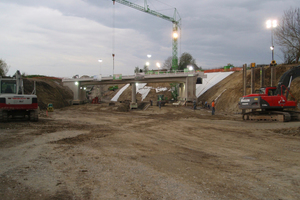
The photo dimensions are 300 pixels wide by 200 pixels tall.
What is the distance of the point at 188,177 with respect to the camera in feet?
18.3

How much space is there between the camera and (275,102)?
18953mm

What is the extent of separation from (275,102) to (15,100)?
21.7m

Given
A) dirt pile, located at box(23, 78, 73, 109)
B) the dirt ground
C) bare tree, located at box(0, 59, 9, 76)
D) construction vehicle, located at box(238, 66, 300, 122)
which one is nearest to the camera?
the dirt ground

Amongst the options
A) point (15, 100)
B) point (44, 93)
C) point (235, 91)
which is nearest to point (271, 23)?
point (235, 91)

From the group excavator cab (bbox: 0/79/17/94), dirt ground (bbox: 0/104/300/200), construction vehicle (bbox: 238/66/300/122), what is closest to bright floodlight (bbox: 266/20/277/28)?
construction vehicle (bbox: 238/66/300/122)

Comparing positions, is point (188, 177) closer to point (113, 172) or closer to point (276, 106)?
point (113, 172)

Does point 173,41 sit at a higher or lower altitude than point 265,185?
higher

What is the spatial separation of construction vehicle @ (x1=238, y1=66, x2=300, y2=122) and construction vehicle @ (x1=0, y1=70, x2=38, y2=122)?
18.4 meters

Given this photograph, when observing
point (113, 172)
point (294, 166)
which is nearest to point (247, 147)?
point (294, 166)

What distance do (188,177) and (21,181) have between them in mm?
4220

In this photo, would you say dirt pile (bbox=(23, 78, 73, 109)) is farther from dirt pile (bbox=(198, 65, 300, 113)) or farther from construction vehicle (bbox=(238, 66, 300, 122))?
construction vehicle (bbox=(238, 66, 300, 122))

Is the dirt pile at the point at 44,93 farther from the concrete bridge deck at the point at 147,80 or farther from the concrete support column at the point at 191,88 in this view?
the concrete support column at the point at 191,88

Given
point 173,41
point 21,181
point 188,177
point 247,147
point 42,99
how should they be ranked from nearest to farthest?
point 21,181, point 188,177, point 247,147, point 42,99, point 173,41

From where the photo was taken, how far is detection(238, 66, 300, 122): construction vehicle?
18.8 m
